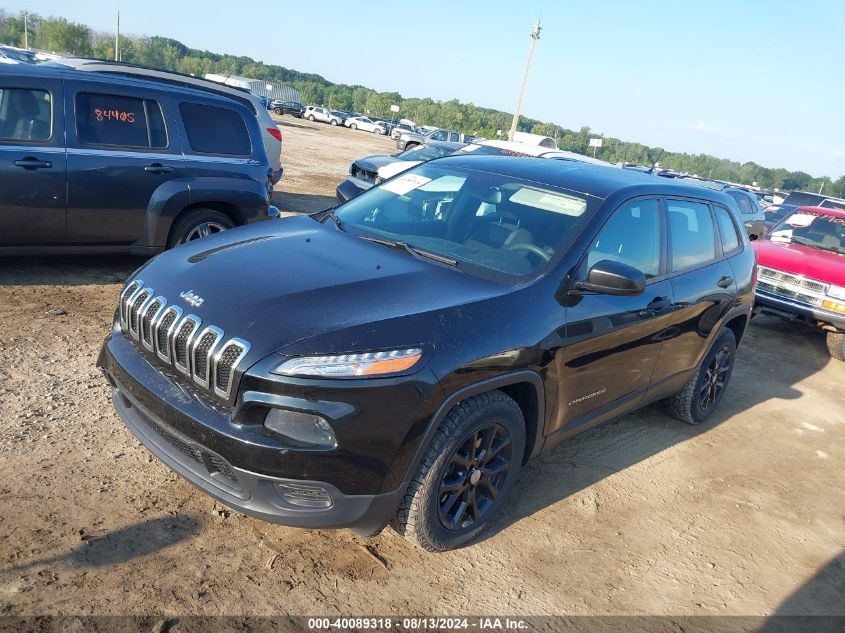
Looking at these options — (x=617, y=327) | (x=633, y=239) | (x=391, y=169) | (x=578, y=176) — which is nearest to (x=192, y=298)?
(x=617, y=327)

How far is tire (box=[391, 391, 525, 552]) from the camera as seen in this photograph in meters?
2.86

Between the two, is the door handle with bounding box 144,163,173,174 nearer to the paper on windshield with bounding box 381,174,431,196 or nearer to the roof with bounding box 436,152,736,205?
the paper on windshield with bounding box 381,174,431,196

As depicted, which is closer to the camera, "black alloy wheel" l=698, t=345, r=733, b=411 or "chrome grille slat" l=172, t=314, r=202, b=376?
"chrome grille slat" l=172, t=314, r=202, b=376

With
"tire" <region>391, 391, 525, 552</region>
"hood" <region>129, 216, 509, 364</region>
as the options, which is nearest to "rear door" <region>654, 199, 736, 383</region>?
"tire" <region>391, 391, 525, 552</region>

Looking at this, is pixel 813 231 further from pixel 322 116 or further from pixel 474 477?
pixel 322 116

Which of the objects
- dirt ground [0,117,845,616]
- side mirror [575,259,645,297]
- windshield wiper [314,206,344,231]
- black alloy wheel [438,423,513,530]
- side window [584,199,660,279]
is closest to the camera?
dirt ground [0,117,845,616]

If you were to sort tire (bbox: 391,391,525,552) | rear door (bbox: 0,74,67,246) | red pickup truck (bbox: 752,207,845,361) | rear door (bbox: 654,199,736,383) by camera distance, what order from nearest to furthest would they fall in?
tire (bbox: 391,391,525,552)
rear door (bbox: 654,199,736,383)
rear door (bbox: 0,74,67,246)
red pickup truck (bbox: 752,207,845,361)

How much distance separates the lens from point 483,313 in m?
2.98

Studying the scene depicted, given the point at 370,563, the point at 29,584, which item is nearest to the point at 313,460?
the point at 370,563

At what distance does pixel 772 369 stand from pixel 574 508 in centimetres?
457

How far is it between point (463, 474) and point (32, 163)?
4.73 meters

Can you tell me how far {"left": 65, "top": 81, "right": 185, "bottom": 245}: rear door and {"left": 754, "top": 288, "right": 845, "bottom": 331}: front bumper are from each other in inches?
264

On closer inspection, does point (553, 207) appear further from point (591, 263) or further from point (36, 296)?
point (36, 296)

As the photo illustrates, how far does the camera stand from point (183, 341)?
9.04ft
